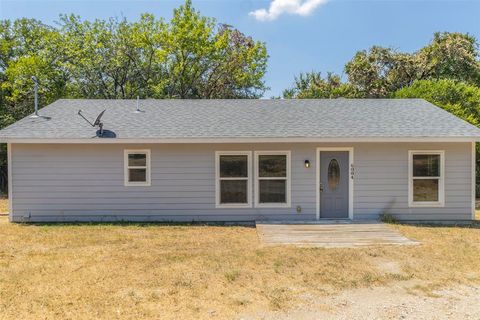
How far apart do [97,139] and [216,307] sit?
637 cm

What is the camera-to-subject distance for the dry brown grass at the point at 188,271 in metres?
4.17

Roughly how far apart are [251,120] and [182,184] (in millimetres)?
2802

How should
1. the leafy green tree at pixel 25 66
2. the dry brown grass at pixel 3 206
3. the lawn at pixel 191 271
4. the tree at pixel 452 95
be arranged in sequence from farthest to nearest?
the leafy green tree at pixel 25 66 → the tree at pixel 452 95 → the dry brown grass at pixel 3 206 → the lawn at pixel 191 271

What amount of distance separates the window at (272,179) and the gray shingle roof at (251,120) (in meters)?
0.67

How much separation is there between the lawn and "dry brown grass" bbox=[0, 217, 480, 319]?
0.04 ft

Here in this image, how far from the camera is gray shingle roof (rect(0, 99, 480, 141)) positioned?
911 centimetres

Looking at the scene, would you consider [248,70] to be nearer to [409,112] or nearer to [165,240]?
[409,112]

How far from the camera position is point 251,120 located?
10227 millimetres

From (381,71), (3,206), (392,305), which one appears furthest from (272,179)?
(381,71)

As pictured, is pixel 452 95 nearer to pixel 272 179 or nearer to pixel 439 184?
pixel 439 184

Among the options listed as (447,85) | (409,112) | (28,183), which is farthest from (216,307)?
(447,85)

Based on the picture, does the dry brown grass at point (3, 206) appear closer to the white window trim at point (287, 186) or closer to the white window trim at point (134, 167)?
the white window trim at point (134, 167)

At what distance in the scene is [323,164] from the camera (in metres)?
9.43

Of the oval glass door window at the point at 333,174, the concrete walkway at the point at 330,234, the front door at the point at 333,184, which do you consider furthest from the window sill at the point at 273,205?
the oval glass door window at the point at 333,174
